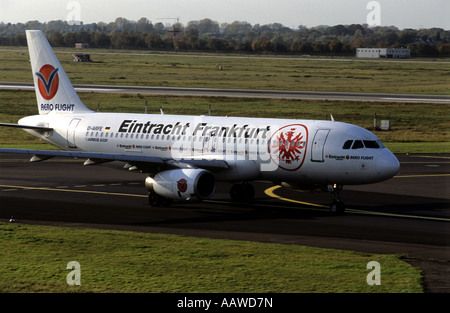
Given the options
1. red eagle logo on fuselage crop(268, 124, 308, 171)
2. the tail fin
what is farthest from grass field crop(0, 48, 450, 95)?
red eagle logo on fuselage crop(268, 124, 308, 171)

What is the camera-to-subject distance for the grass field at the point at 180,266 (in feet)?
77.1

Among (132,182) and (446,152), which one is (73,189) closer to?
(132,182)

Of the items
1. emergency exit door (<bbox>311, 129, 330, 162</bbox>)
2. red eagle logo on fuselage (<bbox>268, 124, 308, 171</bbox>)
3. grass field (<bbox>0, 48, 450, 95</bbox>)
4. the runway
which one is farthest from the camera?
grass field (<bbox>0, 48, 450, 95</bbox>)

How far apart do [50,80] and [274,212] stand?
1929 cm

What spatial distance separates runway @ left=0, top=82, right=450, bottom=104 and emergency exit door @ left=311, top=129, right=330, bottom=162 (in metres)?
70.2

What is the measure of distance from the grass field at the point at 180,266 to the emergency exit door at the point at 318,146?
9.47m

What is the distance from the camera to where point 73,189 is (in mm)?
47750

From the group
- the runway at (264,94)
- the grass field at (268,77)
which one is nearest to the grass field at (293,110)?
the runway at (264,94)

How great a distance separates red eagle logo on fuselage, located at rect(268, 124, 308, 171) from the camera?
39.7 meters

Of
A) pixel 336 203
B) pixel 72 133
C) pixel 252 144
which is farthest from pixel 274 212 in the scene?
pixel 72 133

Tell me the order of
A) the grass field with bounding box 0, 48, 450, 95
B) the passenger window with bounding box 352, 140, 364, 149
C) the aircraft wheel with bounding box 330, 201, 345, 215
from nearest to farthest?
1. the passenger window with bounding box 352, 140, 364, 149
2. the aircraft wheel with bounding box 330, 201, 345, 215
3. the grass field with bounding box 0, 48, 450, 95

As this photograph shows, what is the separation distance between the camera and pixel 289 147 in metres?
39.9

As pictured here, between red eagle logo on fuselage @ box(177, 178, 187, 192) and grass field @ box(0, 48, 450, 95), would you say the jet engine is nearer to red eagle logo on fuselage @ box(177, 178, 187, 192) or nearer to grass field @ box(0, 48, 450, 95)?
red eagle logo on fuselage @ box(177, 178, 187, 192)

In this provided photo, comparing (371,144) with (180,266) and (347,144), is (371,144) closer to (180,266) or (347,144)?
(347,144)
